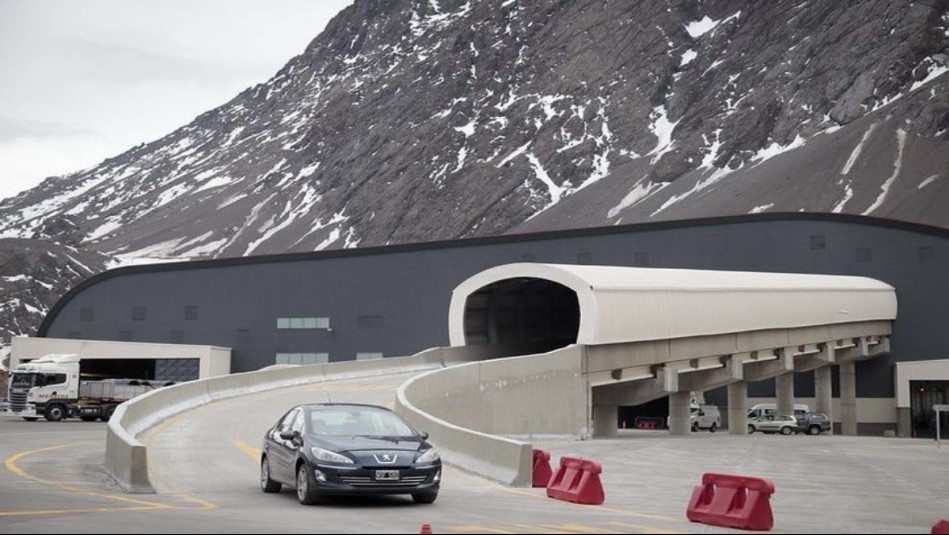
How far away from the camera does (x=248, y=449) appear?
25828 millimetres

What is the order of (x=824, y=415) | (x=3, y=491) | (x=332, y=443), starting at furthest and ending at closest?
(x=824, y=415)
(x=3, y=491)
(x=332, y=443)

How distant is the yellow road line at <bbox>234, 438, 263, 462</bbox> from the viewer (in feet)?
80.7

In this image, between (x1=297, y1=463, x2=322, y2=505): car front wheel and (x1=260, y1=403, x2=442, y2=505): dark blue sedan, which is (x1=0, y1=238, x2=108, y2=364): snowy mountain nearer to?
(x1=260, y1=403, x2=442, y2=505): dark blue sedan

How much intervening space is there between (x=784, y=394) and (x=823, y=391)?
5.21m

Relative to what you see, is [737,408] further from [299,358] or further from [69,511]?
[69,511]

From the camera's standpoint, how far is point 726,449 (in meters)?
39.7

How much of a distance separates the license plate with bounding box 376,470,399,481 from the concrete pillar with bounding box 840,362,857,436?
2283 inches

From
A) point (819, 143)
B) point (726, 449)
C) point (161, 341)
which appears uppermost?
point (819, 143)

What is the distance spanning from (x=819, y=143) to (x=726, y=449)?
492 ft

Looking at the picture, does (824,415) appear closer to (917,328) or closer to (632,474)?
(917,328)

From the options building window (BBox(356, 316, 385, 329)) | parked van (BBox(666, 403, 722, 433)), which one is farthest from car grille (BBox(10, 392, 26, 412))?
parked van (BBox(666, 403, 722, 433))

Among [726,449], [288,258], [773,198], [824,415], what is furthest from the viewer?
[773,198]

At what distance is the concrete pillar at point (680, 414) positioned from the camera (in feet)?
178

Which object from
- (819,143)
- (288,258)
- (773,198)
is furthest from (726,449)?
(819,143)
